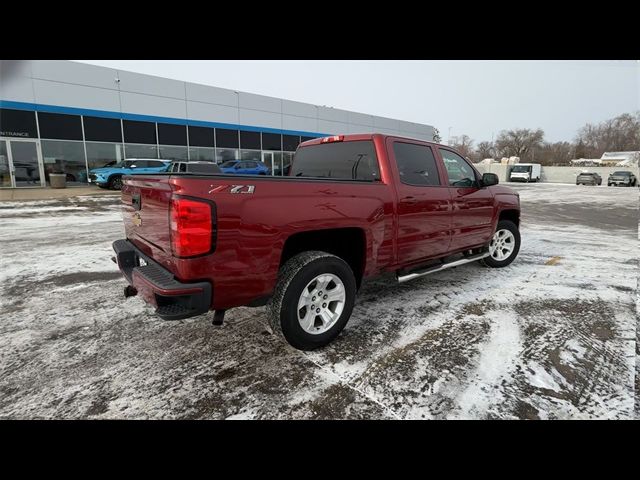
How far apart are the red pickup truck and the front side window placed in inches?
1.0

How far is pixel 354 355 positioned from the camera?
3.08 meters

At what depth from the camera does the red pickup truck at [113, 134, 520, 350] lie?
2.45 metres

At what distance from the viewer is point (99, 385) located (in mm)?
2617

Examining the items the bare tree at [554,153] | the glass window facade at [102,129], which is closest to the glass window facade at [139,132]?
the glass window facade at [102,129]

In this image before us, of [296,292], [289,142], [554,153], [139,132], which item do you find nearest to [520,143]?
[554,153]

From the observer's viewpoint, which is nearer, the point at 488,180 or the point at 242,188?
the point at 242,188

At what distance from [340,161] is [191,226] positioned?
2201mm

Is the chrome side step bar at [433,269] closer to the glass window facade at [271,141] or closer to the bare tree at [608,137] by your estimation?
the glass window facade at [271,141]

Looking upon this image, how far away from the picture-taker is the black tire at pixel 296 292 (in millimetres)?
2857

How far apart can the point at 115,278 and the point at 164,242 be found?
2.99 metres

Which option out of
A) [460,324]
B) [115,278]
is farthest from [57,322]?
[460,324]

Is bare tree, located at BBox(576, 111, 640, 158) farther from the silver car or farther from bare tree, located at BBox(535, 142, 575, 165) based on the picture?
the silver car

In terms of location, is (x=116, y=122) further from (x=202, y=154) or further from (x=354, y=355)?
(x=354, y=355)
